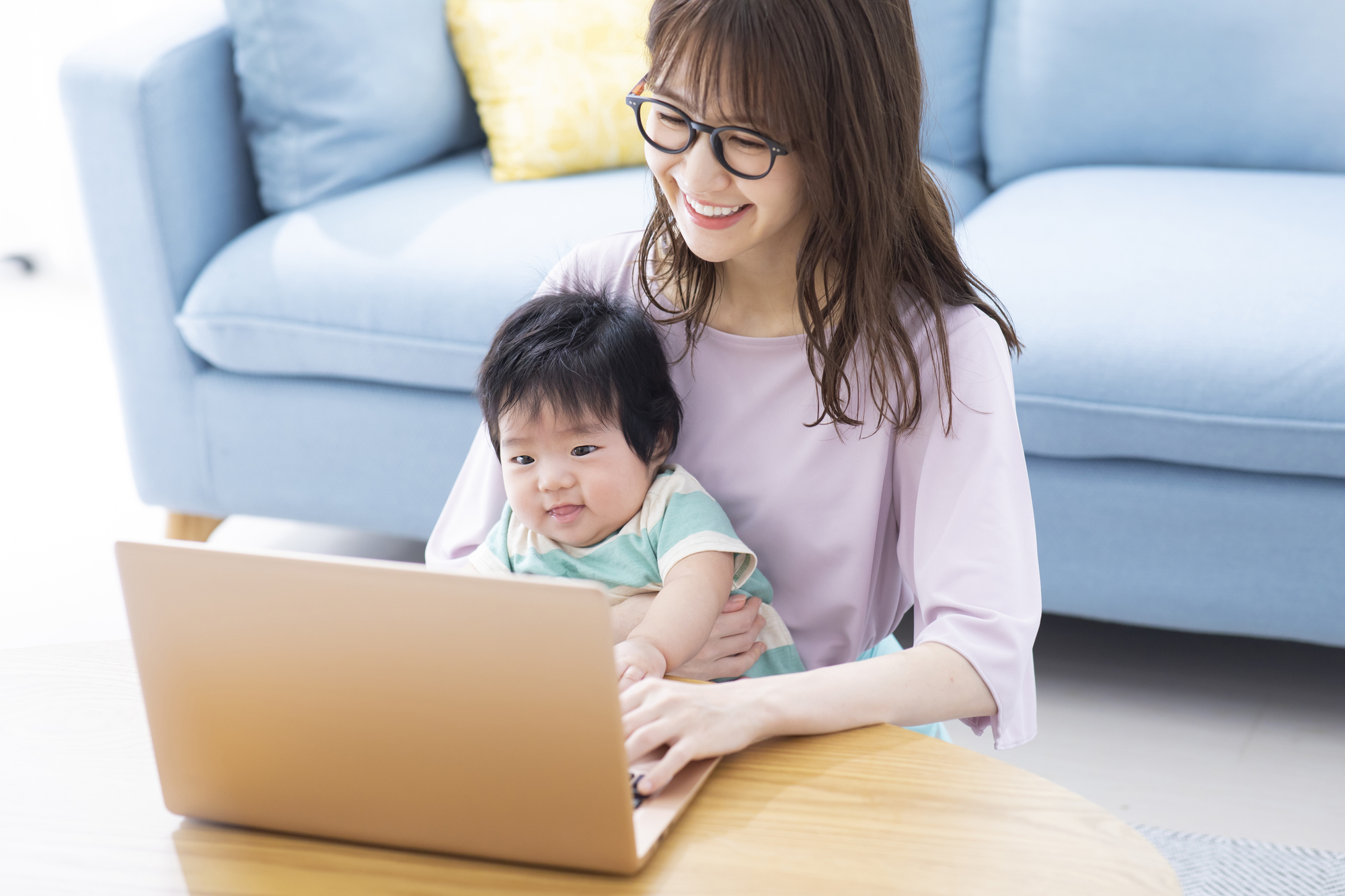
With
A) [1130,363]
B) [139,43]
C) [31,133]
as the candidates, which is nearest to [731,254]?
[1130,363]

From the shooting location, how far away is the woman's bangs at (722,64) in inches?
35.6

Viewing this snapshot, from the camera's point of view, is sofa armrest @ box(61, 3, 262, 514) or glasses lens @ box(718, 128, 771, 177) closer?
glasses lens @ box(718, 128, 771, 177)

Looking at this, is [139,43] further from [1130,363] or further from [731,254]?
[1130,363]

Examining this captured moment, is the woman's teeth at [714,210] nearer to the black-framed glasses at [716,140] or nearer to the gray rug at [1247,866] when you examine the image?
the black-framed glasses at [716,140]

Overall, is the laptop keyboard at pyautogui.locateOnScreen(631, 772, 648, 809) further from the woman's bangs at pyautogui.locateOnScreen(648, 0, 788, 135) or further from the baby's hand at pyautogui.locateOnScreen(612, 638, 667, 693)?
the woman's bangs at pyautogui.locateOnScreen(648, 0, 788, 135)

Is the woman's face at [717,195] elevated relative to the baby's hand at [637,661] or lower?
elevated

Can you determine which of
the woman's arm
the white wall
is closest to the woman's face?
the woman's arm

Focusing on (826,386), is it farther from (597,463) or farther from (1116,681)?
(1116,681)

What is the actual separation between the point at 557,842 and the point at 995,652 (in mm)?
380

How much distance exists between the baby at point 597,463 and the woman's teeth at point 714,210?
154 millimetres

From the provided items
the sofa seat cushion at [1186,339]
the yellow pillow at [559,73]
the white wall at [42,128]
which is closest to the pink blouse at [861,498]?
the sofa seat cushion at [1186,339]

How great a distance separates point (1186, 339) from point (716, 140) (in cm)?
90

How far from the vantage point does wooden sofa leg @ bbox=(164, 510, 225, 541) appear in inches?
86.0

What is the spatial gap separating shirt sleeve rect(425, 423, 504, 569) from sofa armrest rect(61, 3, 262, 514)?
1025 millimetres
